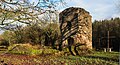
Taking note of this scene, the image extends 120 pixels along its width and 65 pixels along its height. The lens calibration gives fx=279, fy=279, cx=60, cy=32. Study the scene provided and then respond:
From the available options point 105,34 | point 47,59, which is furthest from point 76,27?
point 47,59

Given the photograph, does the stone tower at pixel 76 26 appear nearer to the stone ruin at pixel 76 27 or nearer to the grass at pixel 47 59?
the stone ruin at pixel 76 27

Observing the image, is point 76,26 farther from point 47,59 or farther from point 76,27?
point 47,59

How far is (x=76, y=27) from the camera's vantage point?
4266 centimetres

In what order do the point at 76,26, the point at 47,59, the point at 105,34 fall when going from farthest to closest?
the point at 105,34 → the point at 76,26 → the point at 47,59

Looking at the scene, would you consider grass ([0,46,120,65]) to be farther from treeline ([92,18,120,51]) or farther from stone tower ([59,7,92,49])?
treeline ([92,18,120,51])

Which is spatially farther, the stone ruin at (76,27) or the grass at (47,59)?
the stone ruin at (76,27)

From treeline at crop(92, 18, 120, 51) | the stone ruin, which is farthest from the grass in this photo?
treeline at crop(92, 18, 120, 51)

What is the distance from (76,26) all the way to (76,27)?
16 centimetres

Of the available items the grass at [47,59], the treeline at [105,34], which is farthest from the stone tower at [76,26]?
the grass at [47,59]

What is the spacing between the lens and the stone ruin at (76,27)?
42.4 metres

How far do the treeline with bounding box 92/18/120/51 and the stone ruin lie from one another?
10.3 meters

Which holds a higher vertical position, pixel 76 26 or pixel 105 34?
pixel 76 26

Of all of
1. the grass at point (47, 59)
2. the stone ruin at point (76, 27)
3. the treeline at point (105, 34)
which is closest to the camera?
the grass at point (47, 59)

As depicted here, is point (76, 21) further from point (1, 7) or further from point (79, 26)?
point (1, 7)
